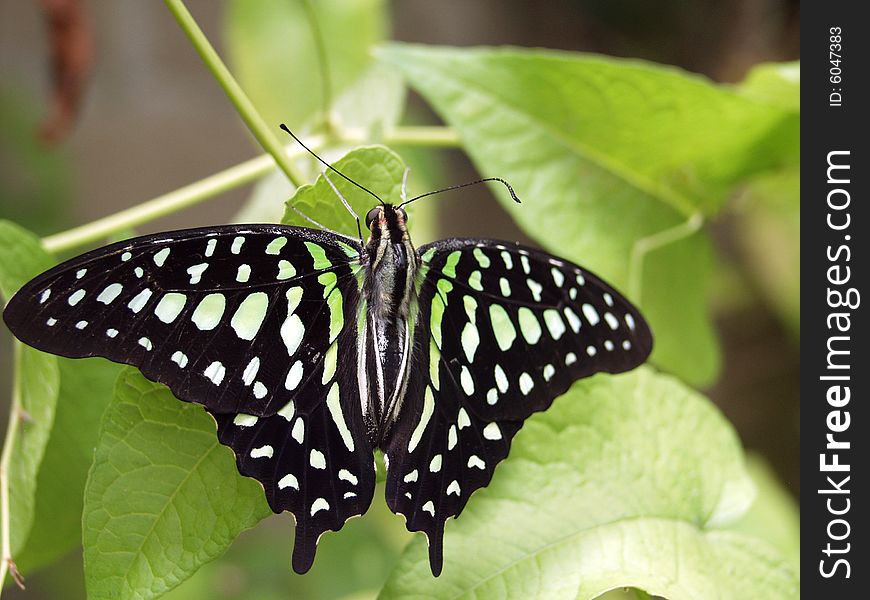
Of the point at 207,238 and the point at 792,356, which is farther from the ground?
the point at 792,356

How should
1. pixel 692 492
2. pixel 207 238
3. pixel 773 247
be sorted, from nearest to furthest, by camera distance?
1. pixel 207 238
2. pixel 692 492
3. pixel 773 247

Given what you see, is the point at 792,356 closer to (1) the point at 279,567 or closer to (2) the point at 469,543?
(1) the point at 279,567

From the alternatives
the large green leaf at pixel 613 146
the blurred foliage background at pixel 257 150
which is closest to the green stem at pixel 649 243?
the large green leaf at pixel 613 146

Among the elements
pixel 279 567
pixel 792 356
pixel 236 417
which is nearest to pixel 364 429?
pixel 236 417

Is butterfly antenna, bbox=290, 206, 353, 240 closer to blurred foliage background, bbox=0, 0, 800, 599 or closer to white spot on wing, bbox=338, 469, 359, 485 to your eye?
white spot on wing, bbox=338, 469, 359, 485

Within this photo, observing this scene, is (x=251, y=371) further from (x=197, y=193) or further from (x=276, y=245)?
(x=197, y=193)

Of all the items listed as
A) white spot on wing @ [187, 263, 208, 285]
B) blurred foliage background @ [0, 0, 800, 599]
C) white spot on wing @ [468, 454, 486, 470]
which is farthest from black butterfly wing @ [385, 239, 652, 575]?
blurred foliage background @ [0, 0, 800, 599]
